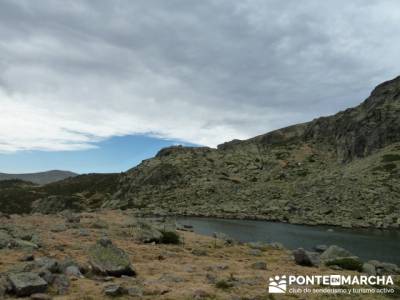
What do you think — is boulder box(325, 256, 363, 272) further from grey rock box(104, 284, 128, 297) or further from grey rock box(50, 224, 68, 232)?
grey rock box(50, 224, 68, 232)

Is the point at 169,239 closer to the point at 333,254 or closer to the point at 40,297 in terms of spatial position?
the point at 333,254

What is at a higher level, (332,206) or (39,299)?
(332,206)

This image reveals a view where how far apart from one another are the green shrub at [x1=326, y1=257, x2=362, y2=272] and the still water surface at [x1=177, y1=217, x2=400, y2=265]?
1453 centimetres

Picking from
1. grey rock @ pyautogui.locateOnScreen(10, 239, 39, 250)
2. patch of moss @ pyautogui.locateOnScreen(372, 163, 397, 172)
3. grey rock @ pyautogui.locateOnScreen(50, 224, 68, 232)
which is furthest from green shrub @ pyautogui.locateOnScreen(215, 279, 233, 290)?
patch of moss @ pyautogui.locateOnScreen(372, 163, 397, 172)

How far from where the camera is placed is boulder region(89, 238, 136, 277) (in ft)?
70.2

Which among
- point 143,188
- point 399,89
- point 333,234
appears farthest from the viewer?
point 399,89

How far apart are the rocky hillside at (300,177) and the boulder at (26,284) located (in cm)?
6308

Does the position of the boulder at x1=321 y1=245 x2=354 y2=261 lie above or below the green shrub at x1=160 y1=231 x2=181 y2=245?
below

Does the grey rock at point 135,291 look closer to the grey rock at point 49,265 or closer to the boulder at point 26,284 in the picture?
the boulder at point 26,284

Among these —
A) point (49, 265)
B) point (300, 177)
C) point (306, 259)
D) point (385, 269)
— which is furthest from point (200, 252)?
point (300, 177)

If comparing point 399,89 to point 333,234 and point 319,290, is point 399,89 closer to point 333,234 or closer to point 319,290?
point 333,234

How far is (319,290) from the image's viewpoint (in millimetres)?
21062

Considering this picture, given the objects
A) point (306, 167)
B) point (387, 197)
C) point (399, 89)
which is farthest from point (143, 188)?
point (399, 89)

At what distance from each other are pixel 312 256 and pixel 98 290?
16473 mm
